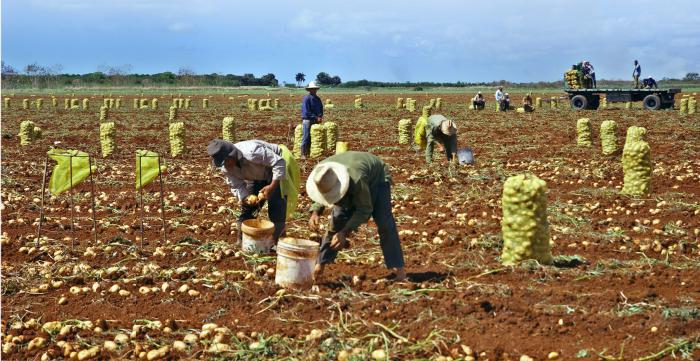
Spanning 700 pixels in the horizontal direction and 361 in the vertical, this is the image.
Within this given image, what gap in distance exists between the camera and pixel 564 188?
33.6 ft

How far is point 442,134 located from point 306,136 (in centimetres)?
303

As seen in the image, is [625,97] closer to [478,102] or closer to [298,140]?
[478,102]

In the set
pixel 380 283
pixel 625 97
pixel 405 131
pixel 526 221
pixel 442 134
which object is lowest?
pixel 380 283

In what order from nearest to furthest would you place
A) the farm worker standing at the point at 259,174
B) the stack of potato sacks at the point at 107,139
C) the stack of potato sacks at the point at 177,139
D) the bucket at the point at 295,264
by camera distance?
the bucket at the point at 295,264
the farm worker standing at the point at 259,174
the stack of potato sacks at the point at 177,139
the stack of potato sacks at the point at 107,139

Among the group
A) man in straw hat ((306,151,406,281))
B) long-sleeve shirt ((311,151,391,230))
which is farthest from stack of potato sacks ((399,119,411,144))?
long-sleeve shirt ((311,151,391,230))

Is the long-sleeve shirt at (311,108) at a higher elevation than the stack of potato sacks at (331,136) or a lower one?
higher

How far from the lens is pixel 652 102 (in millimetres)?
29859

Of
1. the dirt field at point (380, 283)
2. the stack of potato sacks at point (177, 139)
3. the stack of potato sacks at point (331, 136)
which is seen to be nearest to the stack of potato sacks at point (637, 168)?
the dirt field at point (380, 283)

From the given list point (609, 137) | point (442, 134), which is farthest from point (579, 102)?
point (442, 134)

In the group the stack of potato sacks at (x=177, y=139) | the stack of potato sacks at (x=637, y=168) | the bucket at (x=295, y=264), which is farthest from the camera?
the stack of potato sacks at (x=177, y=139)

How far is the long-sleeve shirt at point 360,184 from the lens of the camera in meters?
5.33

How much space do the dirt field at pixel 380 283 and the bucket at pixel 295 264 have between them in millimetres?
122

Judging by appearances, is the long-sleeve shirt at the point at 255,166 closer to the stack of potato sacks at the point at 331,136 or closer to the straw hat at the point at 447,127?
the straw hat at the point at 447,127

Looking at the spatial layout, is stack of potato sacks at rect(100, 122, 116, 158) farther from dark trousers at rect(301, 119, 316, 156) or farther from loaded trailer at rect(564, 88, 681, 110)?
loaded trailer at rect(564, 88, 681, 110)
